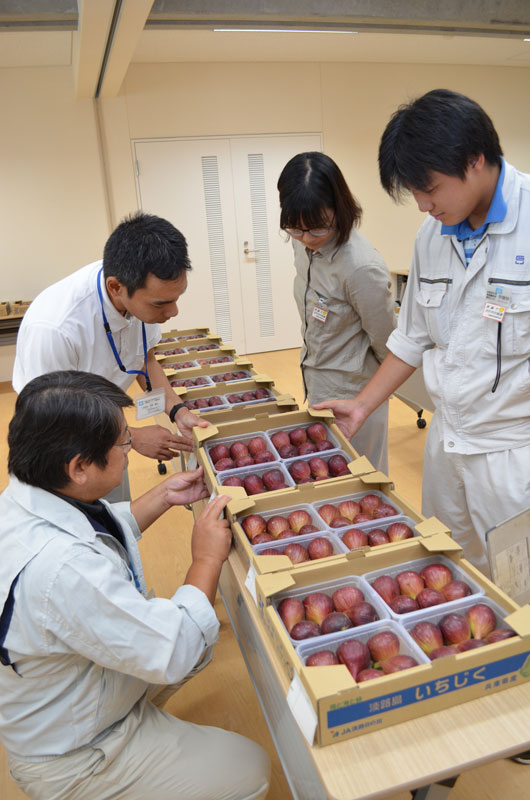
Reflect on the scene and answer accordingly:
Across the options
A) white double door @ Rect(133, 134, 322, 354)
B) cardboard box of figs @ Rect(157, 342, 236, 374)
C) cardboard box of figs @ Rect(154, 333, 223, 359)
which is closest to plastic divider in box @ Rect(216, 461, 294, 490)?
cardboard box of figs @ Rect(157, 342, 236, 374)

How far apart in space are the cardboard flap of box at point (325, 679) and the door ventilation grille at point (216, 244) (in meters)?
6.11

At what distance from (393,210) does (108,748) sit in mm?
7044

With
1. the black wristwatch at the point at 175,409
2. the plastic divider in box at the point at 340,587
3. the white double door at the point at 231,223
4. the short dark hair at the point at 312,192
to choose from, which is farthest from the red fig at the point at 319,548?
the white double door at the point at 231,223

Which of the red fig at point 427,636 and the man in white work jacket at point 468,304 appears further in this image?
the man in white work jacket at point 468,304

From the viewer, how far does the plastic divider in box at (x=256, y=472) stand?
1495 millimetres

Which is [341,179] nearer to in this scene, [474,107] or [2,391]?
[474,107]

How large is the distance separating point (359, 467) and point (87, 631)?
2.42ft

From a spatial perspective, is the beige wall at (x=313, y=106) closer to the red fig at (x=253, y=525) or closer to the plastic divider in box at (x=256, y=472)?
the plastic divider in box at (x=256, y=472)

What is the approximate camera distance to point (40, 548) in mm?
1014

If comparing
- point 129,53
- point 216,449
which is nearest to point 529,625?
point 216,449

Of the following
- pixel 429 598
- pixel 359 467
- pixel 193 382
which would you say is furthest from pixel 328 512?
pixel 193 382

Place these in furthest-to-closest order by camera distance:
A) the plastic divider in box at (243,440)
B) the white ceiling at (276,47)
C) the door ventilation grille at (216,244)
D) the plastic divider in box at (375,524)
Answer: the door ventilation grille at (216,244), the white ceiling at (276,47), the plastic divider in box at (243,440), the plastic divider in box at (375,524)

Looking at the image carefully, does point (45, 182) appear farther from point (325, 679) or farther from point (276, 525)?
point (325, 679)

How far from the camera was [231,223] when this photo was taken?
6.47 metres
